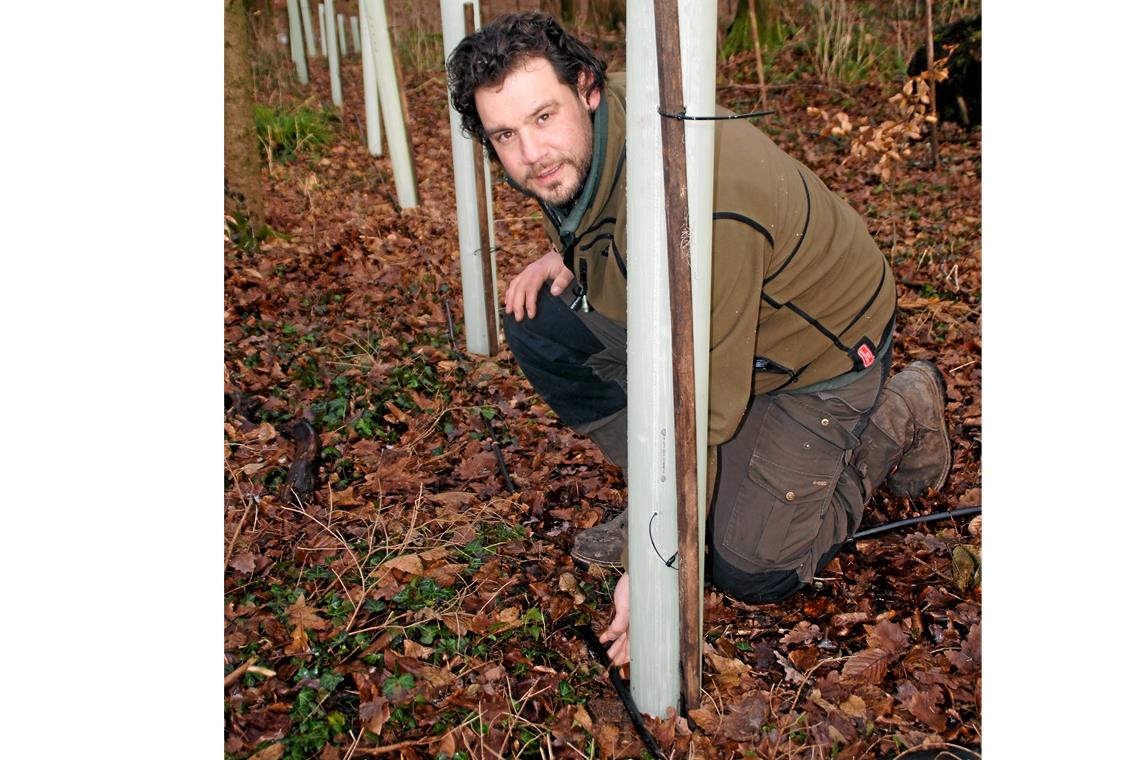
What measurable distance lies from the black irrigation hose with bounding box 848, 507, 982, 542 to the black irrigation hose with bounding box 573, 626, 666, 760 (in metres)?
1.06

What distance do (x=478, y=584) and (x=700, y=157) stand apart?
1.61 m

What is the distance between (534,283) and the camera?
3.40 metres

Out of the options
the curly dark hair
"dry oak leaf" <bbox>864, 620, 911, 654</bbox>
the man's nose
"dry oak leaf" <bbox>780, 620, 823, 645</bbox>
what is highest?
the curly dark hair

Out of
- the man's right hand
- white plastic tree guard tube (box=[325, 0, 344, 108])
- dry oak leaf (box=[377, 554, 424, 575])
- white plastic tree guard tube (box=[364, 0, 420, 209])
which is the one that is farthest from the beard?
white plastic tree guard tube (box=[325, 0, 344, 108])

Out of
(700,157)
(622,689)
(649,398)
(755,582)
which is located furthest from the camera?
(755,582)

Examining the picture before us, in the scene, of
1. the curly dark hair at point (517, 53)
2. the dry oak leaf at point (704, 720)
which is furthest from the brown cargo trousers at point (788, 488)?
the curly dark hair at point (517, 53)

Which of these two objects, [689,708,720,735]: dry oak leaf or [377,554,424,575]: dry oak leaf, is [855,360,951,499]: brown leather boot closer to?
[689,708,720,735]: dry oak leaf

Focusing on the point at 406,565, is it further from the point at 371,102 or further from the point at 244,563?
the point at 371,102

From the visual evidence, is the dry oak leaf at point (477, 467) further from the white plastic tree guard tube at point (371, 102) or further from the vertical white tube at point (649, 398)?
the white plastic tree guard tube at point (371, 102)

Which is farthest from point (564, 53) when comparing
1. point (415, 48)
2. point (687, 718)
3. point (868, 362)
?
point (415, 48)

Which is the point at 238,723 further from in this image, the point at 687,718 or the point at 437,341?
the point at 437,341

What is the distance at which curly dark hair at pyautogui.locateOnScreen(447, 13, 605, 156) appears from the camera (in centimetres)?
246

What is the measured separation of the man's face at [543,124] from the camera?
2451 mm

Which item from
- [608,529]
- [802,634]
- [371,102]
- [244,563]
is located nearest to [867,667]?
[802,634]
